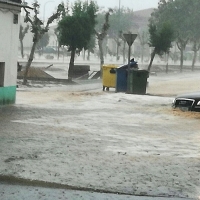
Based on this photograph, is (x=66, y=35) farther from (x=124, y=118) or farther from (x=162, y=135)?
(x=162, y=135)

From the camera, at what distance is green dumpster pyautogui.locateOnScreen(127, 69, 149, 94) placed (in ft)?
76.5

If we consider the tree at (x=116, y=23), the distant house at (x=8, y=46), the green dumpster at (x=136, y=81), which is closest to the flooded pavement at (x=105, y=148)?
the distant house at (x=8, y=46)

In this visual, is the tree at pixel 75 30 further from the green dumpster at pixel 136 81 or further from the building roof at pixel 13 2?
the building roof at pixel 13 2

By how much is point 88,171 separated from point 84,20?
3155 centimetres

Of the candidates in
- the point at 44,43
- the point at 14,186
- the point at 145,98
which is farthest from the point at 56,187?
the point at 44,43

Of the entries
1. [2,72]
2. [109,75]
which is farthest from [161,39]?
[2,72]

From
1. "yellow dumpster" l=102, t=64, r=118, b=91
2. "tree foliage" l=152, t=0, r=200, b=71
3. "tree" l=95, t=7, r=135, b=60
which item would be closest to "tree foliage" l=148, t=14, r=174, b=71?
"yellow dumpster" l=102, t=64, r=118, b=91

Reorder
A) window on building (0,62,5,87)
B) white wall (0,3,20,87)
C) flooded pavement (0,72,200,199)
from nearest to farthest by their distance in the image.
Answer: flooded pavement (0,72,200,199) < white wall (0,3,20,87) < window on building (0,62,5,87)

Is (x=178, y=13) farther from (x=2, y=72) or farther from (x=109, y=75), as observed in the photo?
(x=2, y=72)

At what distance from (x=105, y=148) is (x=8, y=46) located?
7807 mm

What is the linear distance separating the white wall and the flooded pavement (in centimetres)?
102

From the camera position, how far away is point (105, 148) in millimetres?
9891

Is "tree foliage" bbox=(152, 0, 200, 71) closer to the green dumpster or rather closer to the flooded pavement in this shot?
the green dumpster

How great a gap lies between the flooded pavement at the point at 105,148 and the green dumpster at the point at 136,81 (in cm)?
659
